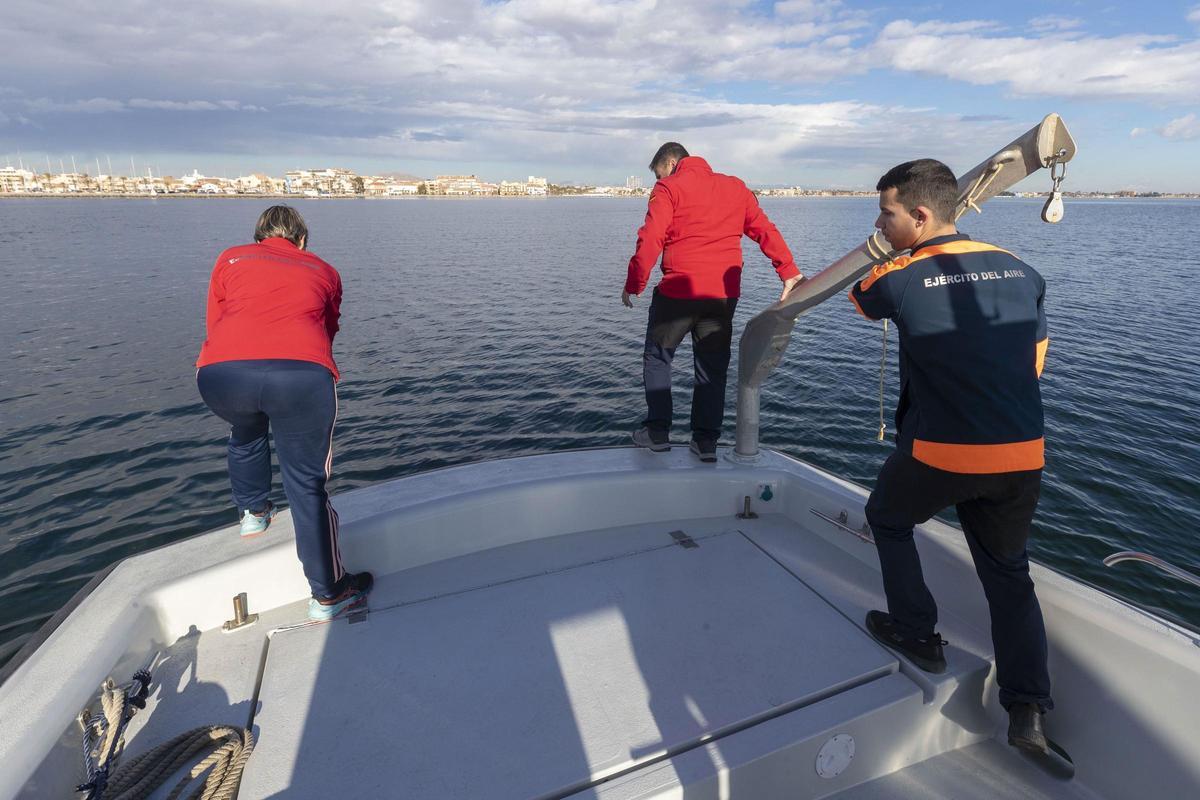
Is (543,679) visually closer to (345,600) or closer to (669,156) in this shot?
(345,600)

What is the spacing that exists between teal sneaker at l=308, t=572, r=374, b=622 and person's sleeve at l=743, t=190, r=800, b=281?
2978 millimetres

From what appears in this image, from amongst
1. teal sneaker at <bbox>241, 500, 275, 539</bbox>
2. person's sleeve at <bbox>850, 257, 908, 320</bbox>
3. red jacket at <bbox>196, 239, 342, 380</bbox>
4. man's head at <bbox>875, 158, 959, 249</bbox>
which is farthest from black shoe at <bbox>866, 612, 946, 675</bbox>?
teal sneaker at <bbox>241, 500, 275, 539</bbox>

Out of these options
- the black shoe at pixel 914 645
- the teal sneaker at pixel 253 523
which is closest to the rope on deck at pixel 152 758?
the teal sneaker at pixel 253 523

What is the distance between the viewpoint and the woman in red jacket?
8.74ft

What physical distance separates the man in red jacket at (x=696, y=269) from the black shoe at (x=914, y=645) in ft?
4.87

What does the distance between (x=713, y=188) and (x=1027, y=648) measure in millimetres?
2854

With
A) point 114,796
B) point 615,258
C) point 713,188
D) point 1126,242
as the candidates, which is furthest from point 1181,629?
point 1126,242

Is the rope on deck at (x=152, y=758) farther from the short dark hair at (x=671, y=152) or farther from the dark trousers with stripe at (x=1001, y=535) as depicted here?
the short dark hair at (x=671, y=152)

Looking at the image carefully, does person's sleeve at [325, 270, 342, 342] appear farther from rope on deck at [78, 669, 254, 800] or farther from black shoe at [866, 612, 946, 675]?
black shoe at [866, 612, 946, 675]

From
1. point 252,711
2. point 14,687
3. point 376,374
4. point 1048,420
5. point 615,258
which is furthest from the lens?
point 615,258

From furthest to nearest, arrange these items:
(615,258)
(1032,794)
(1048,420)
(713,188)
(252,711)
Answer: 1. (615,258)
2. (1048,420)
3. (713,188)
4. (252,711)
5. (1032,794)

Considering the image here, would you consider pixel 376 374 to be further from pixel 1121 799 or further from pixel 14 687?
pixel 1121 799

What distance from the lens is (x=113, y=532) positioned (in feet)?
21.6

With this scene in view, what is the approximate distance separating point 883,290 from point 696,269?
1712mm
